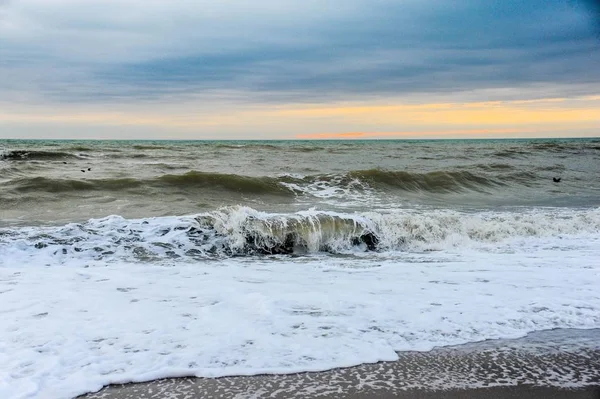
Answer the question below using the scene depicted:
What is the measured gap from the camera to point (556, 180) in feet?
60.5

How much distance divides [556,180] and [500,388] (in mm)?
17421

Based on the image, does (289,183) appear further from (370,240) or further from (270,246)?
(270,246)

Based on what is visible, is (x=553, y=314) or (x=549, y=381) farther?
(x=553, y=314)

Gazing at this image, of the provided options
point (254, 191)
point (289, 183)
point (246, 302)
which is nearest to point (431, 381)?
point (246, 302)

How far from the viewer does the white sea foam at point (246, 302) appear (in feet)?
11.5

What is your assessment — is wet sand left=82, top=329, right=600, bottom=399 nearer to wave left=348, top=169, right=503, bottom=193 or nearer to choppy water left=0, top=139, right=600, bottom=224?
choppy water left=0, top=139, right=600, bottom=224

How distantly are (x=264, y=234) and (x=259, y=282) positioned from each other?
251 centimetres

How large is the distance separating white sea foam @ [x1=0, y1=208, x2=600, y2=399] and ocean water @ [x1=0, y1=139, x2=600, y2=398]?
2 centimetres

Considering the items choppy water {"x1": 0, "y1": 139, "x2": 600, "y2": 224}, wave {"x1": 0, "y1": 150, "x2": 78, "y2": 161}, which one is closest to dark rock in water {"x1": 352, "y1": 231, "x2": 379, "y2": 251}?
choppy water {"x1": 0, "y1": 139, "x2": 600, "y2": 224}

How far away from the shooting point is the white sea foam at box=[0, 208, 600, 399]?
11.5ft

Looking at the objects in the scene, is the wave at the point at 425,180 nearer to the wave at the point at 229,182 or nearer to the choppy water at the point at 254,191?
the choppy water at the point at 254,191

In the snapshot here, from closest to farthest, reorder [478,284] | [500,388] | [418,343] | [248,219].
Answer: [500,388], [418,343], [478,284], [248,219]

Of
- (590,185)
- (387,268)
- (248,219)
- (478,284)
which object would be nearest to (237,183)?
(248,219)

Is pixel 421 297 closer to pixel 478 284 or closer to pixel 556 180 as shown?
pixel 478 284
